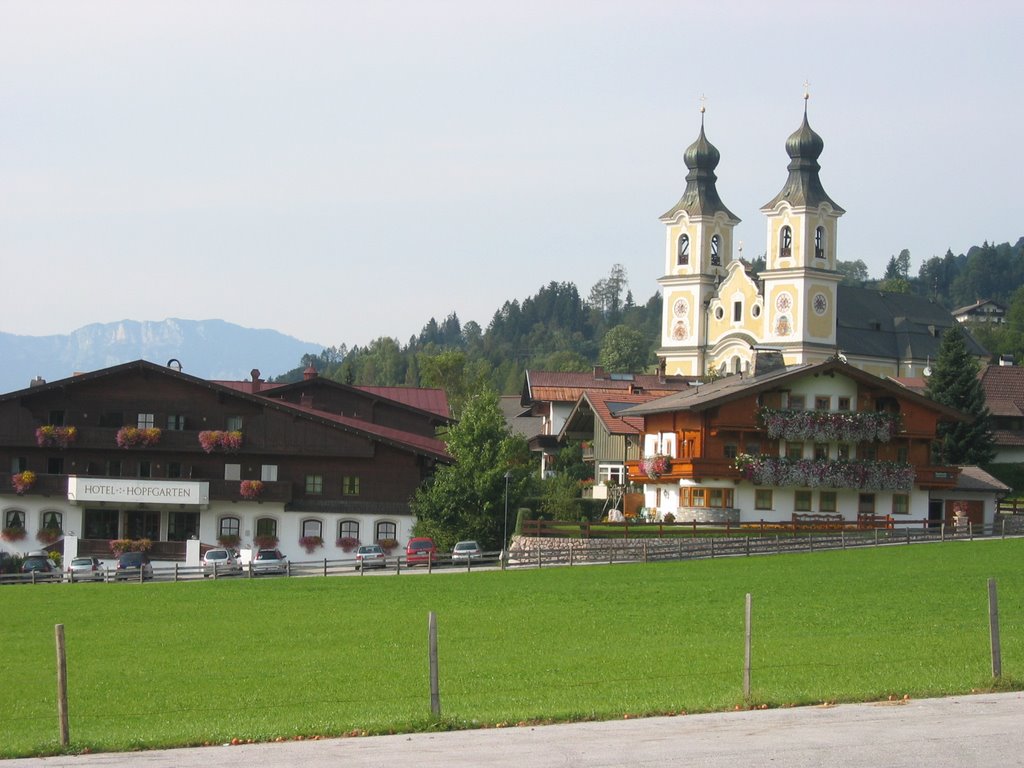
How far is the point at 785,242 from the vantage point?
120000 mm

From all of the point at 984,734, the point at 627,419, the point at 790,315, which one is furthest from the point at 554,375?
the point at 984,734

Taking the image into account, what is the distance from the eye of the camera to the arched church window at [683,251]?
420 ft

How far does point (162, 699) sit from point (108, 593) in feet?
73.6

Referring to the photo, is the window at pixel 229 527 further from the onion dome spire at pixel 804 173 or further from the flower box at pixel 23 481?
the onion dome spire at pixel 804 173

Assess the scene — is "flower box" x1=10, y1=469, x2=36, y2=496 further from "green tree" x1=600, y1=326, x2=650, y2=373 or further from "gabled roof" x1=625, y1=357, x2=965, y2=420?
"green tree" x1=600, y1=326, x2=650, y2=373

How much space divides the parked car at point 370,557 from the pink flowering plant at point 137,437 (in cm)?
963

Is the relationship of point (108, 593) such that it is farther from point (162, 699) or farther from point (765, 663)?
point (765, 663)

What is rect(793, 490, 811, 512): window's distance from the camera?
196ft

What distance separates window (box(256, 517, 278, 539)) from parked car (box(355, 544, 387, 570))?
419cm

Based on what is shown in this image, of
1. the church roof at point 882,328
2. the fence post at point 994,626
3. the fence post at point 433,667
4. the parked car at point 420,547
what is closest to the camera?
the fence post at point 433,667

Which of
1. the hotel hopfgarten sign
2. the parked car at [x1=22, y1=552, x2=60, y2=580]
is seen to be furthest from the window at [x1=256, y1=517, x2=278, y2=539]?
the parked car at [x1=22, y1=552, x2=60, y2=580]

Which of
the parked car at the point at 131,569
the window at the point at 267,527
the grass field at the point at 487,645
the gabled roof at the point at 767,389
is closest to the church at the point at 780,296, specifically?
the gabled roof at the point at 767,389

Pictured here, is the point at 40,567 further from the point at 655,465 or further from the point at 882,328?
the point at 882,328

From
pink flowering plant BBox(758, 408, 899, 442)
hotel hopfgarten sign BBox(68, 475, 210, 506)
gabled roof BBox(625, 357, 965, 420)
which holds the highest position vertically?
gabled roof BBox(625, 357, 965, 420)
